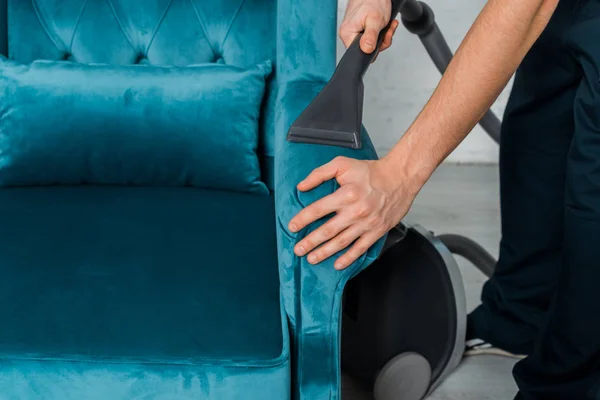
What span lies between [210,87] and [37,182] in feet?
1.32

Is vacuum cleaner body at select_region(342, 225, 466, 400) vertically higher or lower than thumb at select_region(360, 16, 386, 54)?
lower

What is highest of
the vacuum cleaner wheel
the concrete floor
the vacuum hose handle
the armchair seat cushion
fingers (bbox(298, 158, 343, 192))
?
the vacuum hose handle

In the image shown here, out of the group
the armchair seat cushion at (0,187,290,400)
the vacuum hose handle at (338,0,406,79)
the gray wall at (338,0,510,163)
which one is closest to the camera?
the armchair seat cushion at (0,187,290,400)

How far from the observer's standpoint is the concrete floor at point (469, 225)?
168cm

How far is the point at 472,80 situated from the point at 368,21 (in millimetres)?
243

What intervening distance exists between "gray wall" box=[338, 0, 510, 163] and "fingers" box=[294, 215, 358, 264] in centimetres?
187

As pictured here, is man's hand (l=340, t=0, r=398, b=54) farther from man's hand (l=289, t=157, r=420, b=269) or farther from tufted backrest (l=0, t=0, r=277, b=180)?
tufted backrest (l=0, t=0, r=277, b=180)

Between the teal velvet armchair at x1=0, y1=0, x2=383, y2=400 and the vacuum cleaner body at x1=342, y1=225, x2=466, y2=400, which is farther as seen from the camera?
the vacuum cleaner body at x1=342, y1=225, x2=466, y2=400

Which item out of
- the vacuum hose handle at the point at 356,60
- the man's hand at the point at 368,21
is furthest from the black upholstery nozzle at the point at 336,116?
the man's hand at the point at 368,21

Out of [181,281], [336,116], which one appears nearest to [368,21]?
[336,116]

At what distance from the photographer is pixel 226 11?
1637mm

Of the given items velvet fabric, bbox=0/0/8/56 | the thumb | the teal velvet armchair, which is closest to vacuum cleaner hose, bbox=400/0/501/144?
the teal velvet armchair

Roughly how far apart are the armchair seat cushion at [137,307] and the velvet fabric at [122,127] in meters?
0.13

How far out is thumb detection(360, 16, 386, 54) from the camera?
1195 millimetres
